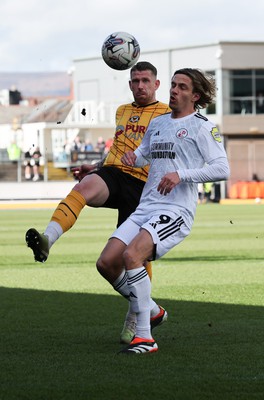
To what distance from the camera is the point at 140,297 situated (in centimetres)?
851

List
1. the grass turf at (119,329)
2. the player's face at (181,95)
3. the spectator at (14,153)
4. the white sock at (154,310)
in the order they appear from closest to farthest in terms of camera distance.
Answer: the grass turf at (119,329)
the player's face at (181,95)
the white sock at (154,310)
the spectator at (14,153)

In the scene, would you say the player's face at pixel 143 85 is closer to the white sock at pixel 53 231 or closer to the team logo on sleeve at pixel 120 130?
the team logo on sleeve at pixel 120 130

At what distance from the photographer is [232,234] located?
2580cm

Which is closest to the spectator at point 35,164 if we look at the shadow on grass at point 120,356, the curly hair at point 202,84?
the shadow on grass at point 120,356

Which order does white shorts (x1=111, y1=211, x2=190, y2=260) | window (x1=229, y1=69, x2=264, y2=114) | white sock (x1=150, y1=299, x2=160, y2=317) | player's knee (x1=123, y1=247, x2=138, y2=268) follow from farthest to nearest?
window (x1=229, y1=69, x2=264, y2=114) < white sock (x1=150, y1=299, x2=160, y2=317) < white shorts (x1=111, y1=211, x2=190, y2=260) < player's knee (x1=123, y1=247, x2=138, y2=268)

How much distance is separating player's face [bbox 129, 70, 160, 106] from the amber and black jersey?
0.35ft

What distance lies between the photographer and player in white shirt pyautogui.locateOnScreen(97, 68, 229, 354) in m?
8.41

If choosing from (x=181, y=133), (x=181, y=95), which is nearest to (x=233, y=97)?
(x=181, y=95)

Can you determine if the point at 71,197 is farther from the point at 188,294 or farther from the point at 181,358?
the point at 188,294

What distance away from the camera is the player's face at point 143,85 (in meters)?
9.72

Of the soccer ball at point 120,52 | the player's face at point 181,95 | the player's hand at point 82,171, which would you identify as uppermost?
the soccer ball at point 120,52

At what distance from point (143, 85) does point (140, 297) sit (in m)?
2.12

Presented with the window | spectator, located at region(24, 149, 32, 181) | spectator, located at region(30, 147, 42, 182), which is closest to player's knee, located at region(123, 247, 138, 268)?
spectator, located at region(30, 147, 42, 182)

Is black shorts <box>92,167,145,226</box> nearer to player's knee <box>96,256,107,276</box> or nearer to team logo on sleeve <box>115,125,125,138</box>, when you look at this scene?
team logo on sleeve <box>115,125,125,138</box>
